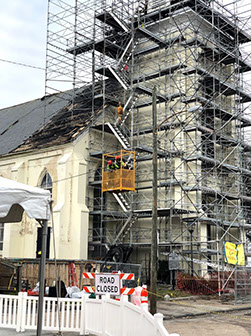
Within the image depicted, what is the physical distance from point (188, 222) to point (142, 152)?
583 centimetres

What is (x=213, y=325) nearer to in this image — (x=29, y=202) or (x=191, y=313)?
(x=191, y=313)

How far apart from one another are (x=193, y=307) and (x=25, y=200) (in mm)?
11682

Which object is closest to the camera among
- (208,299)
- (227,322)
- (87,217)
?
(227,322)

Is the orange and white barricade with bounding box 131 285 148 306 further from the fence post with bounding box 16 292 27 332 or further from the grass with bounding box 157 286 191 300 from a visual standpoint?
the grass with bounding box 157 286 191 300

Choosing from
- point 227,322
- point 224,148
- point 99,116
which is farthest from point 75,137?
point 227,322

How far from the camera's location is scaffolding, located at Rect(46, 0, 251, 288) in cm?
2888

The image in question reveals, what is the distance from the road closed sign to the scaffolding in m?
15.3

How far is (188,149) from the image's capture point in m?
29.7

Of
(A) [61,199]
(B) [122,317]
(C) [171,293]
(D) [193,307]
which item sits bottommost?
(D) [193,307]

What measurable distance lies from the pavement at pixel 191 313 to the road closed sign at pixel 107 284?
1.27 meters

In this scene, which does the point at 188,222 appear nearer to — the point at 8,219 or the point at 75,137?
the point at 75,137

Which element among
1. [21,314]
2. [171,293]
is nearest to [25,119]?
[171,293]

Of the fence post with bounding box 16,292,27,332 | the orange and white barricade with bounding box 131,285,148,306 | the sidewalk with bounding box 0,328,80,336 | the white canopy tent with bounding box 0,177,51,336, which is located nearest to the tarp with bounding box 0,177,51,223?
the white canopy tent with bounding box 0,177,51,336

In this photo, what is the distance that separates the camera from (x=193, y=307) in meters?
18.7
